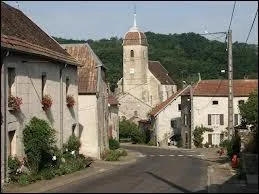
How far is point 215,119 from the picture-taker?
2499 inches

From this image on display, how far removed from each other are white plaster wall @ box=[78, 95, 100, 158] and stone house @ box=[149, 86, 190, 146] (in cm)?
3668

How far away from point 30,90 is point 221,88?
42770mm

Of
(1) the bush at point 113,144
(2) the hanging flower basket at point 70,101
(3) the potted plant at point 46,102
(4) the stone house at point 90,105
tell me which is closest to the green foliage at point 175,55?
(1) the bush at point 113,144

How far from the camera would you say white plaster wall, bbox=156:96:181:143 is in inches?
2876

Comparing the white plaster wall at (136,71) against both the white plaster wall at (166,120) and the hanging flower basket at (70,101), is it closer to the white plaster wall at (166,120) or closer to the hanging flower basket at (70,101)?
the white plaster wall at (166,120)

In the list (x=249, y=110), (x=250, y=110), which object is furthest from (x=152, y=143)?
(x=250, y=110)

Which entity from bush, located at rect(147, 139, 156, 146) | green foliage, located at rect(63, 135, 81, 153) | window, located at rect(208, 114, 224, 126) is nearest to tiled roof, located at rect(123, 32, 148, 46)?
bush, located at rect(147, 139, 156, 146)

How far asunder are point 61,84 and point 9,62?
7.74 meters

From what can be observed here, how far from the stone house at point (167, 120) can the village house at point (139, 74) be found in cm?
2176

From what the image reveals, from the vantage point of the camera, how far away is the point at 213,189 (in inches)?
688

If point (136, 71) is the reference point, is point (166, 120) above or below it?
below

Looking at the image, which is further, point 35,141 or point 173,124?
point 173,124

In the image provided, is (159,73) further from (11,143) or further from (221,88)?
(11,143)

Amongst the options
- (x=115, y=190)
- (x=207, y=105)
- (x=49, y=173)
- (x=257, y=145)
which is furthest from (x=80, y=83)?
(x=207, y=105)
